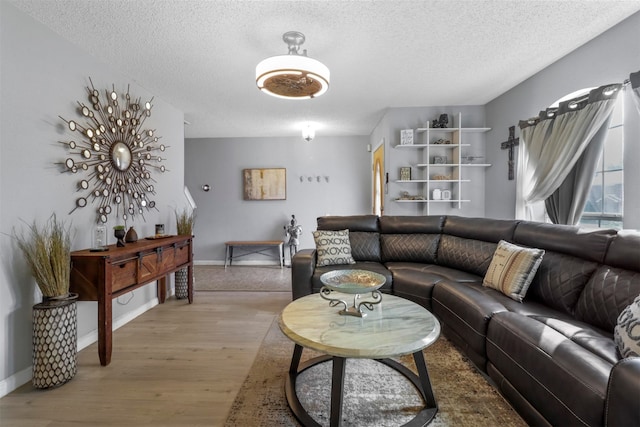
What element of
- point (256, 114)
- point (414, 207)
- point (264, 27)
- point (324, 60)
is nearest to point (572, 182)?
point (414, 207)

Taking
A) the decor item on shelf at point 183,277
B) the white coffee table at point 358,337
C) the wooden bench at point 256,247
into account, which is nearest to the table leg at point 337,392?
the white coffee table at point 358,337

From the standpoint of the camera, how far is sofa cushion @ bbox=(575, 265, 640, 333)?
150 centimetres

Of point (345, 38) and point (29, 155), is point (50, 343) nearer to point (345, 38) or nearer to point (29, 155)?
point (29, 155)

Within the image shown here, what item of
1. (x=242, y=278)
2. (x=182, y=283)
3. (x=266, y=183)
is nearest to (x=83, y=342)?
(x=182, y=283)

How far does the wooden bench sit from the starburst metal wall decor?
2233 millimetres

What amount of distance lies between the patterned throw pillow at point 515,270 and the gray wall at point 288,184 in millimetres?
3365

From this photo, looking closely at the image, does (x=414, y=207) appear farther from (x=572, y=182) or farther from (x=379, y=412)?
(x=379, y=412)

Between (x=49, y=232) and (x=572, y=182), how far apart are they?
14.1 feet

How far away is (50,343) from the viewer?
1729 millimetres

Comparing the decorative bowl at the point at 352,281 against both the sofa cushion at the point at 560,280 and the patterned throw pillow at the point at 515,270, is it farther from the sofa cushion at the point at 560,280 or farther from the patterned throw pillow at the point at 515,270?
the sofa cushion at the point at 560,280

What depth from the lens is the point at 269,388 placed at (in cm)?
171

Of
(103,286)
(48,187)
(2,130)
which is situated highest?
(2,130)

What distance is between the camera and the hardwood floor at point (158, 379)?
4.97ft

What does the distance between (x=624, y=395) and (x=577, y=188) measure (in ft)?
6.76
